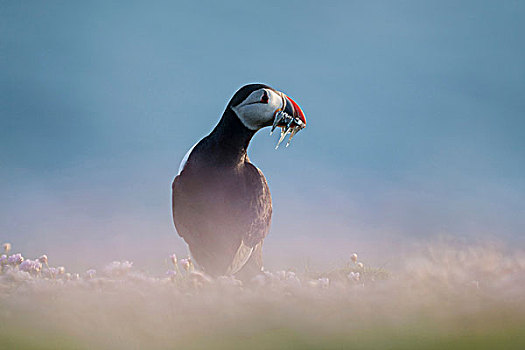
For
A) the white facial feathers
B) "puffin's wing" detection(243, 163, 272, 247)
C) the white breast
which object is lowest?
"puffin's wing" detection(243, 163, 272, 247)

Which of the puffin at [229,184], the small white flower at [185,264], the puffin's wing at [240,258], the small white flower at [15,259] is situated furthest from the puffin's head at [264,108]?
the small white flower at [15,259]

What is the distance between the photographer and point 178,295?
1.73 m

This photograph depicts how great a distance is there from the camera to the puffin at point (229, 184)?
4.04m

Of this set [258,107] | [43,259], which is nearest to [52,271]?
[43,259]

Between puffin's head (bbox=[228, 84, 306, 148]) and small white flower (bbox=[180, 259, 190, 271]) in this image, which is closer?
puffin's head (bbox=[228, 84, 306, 148])

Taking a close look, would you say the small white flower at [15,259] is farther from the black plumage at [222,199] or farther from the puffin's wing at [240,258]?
the puffin's wing at [240,258]

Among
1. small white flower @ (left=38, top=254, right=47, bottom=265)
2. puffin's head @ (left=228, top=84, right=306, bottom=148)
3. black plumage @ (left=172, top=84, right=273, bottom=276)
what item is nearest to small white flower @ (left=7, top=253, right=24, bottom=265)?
small white flower @ (left=38, top=254, right=47, bottom=265)

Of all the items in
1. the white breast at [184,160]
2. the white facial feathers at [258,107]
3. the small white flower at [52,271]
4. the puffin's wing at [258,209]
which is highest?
the white facial feathers at [258,107]

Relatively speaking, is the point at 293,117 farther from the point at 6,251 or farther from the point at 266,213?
the point at 6,251

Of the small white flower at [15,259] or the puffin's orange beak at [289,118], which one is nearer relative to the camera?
the small white flower at [15,259]

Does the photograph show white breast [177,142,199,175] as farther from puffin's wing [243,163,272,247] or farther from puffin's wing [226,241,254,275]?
puffin's wing [226,241,254,275]

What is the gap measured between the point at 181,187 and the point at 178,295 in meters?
2.61

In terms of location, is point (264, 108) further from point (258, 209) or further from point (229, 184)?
point (258, 209)

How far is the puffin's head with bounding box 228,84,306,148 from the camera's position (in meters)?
3.97
